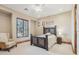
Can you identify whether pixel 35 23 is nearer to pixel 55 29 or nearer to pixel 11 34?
pixel 55 29

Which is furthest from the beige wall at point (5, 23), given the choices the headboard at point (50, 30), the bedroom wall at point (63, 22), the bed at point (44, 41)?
the bedroom wall at point (63, 22)

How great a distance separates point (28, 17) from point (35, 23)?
1602 mm

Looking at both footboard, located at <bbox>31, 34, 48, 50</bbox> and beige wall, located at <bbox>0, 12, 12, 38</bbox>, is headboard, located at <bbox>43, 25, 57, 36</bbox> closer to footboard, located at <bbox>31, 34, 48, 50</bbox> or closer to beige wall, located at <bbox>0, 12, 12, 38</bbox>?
footboard, located at <bbox>31, 34, 48, 50</bbox>

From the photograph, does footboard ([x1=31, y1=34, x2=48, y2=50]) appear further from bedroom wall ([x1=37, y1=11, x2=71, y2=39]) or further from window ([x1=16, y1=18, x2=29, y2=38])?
bedroom wall ([x1=37, y1=11, x2=71, y2=39])

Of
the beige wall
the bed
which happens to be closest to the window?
the beige wall

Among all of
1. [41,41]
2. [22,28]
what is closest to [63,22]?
[41,41]

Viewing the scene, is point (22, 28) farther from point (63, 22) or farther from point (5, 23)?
point (63, 22)

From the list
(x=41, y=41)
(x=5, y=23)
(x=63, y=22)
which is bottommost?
(x=41, y=41)

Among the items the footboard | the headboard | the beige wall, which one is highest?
the beige wall

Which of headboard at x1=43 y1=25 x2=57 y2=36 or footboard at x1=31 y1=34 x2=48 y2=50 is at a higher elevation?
headboard at x1=43 y1=25 x2=57 y2=36

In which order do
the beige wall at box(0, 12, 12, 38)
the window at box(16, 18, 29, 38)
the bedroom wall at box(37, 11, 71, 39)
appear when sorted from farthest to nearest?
Result: the window at box(16, 18, 29, 38), the bedroom wall at box(37, 11, 71, 39), the beige wall at box(0, 12, 12, 38)

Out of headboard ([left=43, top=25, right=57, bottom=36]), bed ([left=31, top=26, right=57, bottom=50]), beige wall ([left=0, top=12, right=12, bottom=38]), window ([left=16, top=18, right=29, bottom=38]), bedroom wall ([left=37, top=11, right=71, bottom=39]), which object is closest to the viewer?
bed ([left=31, top=26, right=57, bottom=50])

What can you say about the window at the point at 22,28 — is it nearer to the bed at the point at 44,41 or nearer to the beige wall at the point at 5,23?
the beige wall at the point at 5,23

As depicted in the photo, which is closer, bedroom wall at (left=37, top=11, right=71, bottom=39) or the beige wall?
the beige wall
